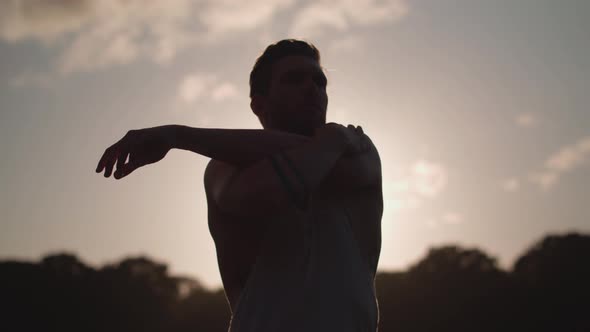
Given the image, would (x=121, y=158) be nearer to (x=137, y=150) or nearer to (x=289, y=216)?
(x=137, y=150)

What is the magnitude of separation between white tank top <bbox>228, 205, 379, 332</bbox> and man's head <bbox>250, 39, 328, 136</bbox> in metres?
0.59

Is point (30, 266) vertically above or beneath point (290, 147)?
above

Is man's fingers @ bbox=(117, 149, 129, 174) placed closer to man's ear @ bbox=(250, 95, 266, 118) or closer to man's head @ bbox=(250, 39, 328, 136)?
man's head @ bbox=(250, 39, 328, 136)

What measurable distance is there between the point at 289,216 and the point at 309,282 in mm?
288

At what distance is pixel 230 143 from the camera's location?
243 centimetres

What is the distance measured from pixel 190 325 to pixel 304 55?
45.8 m

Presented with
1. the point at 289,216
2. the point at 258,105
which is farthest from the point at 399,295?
the point at 289,216

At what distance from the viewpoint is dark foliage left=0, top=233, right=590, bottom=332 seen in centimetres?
3650

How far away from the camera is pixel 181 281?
51.7m

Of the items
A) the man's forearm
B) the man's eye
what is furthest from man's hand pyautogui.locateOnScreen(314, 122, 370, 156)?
the man's eye

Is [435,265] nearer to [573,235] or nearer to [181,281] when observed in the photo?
[573,235]

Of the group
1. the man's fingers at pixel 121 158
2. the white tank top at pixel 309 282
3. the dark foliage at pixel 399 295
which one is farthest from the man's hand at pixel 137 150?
the dark foliage at pixel 399 295

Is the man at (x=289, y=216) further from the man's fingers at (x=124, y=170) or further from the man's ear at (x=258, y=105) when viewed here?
the man's ear at (x=258, y=105)

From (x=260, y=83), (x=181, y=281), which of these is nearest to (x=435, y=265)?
(x=181, y=281)
